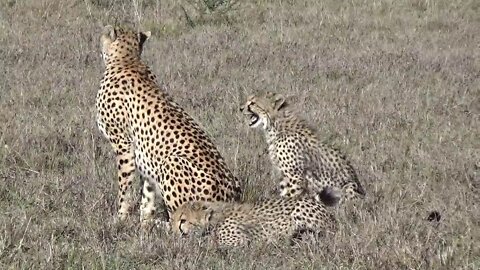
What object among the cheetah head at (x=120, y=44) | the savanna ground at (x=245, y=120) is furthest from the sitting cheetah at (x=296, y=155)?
the cheetah head at (x=120, y=44)

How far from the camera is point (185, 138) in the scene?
4.88m

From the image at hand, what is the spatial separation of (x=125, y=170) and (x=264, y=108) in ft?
4.55

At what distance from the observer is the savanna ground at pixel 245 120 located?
4293 millimetres

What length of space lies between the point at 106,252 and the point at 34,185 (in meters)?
1.34

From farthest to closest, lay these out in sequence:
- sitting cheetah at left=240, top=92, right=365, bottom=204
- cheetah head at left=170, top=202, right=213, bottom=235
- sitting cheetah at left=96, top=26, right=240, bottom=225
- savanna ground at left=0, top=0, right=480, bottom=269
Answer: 1. sitting cheetah at left=240, top=92, right=365, bottom=204
2. sitting cheetah at left=96, top=26, right=240, bottom=225
3. cheetah head at left=170, top=202, right=213, bottom=235
4. savanna ground at left=0, top=0, right=480, bottom=269

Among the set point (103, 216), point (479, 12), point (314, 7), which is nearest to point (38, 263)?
point (103, 216)

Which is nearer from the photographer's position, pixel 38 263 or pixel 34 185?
pixel 38 263

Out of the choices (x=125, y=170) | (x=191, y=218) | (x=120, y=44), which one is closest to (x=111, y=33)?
(x=120, y=44)

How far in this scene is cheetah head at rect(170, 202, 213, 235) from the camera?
4.49 metres

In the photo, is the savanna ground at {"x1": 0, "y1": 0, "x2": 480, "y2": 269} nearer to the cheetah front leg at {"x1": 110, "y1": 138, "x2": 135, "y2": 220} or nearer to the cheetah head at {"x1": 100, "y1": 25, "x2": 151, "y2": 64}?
the cheetah front leg at {"x1": 110, "y1": 138, "x2": 135, "y2": 220}

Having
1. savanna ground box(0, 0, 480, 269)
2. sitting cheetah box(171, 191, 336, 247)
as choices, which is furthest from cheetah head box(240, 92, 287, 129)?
sitting cheetah box(171, 191, 336, 247)

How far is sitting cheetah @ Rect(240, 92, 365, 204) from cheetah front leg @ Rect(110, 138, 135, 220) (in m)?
1.02

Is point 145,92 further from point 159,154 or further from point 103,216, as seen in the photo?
point 103,216

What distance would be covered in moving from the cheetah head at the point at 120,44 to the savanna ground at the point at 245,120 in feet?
2.44
